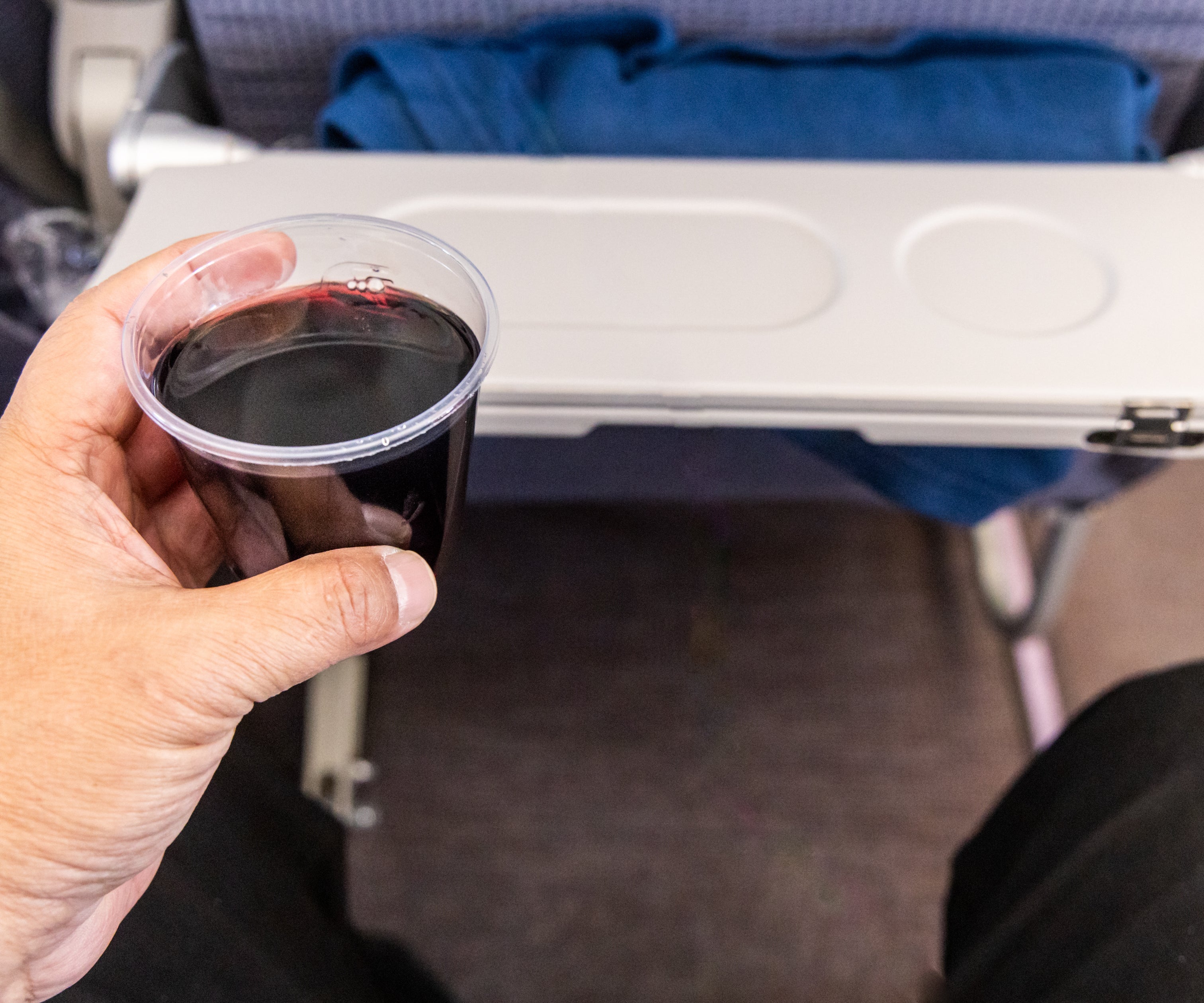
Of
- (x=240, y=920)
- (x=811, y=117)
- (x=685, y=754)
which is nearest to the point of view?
(x=240, y=920)

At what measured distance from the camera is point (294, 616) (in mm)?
407

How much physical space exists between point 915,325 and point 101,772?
534mm

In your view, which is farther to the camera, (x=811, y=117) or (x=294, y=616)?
(x=811, y=117)

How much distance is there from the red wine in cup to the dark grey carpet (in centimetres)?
76

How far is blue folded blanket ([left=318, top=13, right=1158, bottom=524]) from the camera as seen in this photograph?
790mm

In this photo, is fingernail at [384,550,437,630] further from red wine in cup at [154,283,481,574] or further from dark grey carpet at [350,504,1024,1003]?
dark grey carpet at [350,504,1024,1003]

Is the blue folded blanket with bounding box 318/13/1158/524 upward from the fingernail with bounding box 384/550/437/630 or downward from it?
upward

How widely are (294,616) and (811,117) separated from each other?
63cm

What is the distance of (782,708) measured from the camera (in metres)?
1.22

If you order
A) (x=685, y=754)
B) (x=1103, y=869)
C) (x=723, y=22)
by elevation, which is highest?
(x=723, y=22)

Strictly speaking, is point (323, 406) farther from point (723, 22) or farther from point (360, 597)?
point (723, 22)

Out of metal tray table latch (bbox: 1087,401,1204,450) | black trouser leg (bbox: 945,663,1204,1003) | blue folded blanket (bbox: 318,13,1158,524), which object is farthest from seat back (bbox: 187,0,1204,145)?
black trouser leg (bbox: 945,663,1204,1003)

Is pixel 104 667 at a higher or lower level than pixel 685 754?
higher

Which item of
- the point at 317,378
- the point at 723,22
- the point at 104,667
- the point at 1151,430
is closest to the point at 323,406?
the point at 317,378
